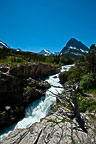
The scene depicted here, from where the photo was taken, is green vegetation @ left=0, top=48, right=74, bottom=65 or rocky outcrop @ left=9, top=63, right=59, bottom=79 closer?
rocky outcrop @ left=9, top=63, right=59, bottom=79

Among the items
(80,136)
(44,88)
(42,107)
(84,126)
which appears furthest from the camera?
(44,88)

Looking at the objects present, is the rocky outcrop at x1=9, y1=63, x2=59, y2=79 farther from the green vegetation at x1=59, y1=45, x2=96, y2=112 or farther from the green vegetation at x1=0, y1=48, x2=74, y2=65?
the green vegetation at x1=59, y1=45, x2=96, y2=112

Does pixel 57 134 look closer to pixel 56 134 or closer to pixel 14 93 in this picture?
pixel 56 134

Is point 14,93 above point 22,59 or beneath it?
beneath

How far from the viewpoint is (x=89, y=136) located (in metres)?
4.13

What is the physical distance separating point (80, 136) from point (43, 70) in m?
27.6

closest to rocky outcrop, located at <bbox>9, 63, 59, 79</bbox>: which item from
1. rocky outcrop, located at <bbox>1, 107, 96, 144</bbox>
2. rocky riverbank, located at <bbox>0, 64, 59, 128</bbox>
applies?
rocky riverbank, located at <bbox>0, 64, 59, 128</bbox>

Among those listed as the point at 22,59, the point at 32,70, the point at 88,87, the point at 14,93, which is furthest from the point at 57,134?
the point at 22,59

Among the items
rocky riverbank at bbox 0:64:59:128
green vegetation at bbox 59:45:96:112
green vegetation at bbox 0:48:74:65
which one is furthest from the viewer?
green vegetation at bbox 0:48:74:65

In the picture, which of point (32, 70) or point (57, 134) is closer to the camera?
point (57, 134)

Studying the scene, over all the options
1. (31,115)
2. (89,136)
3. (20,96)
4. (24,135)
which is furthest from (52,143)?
(20,96)

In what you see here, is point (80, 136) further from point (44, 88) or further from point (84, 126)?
point (44, 88)

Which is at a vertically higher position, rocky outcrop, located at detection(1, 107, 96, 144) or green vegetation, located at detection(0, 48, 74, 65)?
green vegetation, located at detection(0, 48, 74, 65)

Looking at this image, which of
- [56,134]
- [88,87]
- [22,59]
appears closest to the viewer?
[56,134]
